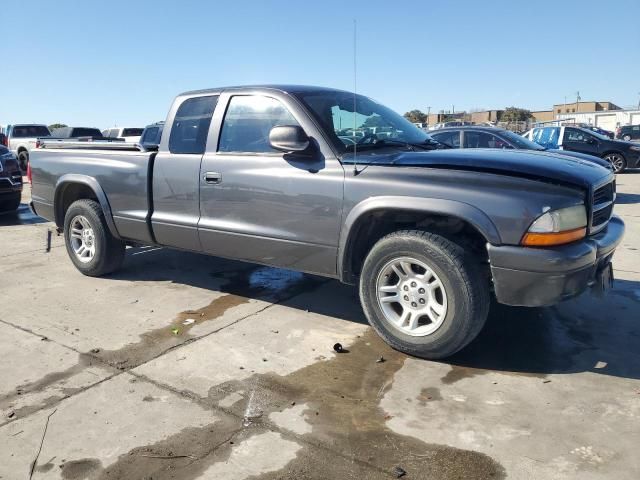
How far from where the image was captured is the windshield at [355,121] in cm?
417

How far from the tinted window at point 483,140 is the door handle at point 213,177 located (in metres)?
6.09

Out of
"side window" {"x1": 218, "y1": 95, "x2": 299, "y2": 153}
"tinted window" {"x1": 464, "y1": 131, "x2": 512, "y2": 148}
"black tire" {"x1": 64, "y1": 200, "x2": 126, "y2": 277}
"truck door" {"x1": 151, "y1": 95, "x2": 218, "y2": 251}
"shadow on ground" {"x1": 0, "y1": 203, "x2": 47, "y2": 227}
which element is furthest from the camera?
"shadow on ground" {"x1": 0, "y1": 203, "x2": 47, "y2": 227}

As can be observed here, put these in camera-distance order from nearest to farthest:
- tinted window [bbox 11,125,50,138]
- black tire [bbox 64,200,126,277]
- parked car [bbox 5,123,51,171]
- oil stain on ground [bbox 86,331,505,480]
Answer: oil stain on ground [bbox 86,331,505,480] < black tire [bbox 64,200,126,277] < parked car [bbox 5,123,51,171] < tinted window [bbox 11,125,50,138]

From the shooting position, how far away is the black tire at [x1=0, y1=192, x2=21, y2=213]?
9961mm

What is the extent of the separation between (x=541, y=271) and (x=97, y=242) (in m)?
4.35

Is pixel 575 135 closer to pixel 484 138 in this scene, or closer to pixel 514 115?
pixel 484 138

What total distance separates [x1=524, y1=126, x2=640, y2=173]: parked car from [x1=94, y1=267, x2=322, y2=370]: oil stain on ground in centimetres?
1080

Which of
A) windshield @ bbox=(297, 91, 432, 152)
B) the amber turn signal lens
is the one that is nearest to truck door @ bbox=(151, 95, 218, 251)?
windshield @ bbox=(297, 91, 432, 152)

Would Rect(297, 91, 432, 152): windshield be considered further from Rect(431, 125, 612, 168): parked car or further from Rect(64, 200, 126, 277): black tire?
Rect(431, 125, 612, 168): parked car

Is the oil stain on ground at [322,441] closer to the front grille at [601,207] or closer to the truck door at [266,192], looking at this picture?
the truck door at [266,192]

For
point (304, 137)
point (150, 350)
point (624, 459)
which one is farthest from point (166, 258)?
point (624, 459)

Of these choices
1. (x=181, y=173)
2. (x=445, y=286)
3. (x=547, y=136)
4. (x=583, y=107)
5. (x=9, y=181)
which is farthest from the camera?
(x=583, y=107)

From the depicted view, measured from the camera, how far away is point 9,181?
9.96m

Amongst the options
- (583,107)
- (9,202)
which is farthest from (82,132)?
(583,107)
